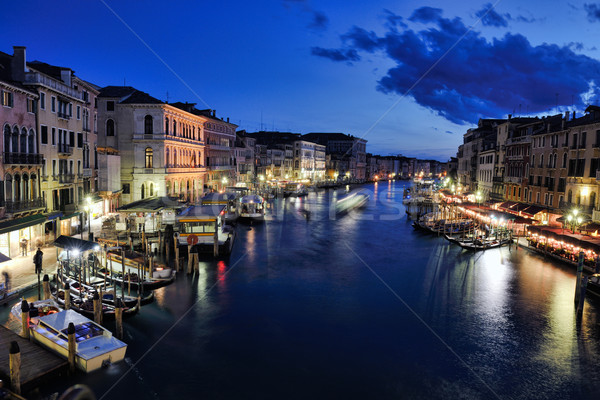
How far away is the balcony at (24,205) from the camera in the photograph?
70.8ft

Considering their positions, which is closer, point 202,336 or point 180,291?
point 202,336

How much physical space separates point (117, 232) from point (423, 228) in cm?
2808

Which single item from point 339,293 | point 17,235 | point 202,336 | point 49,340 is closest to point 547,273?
point 339,293

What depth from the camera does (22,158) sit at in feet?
75.3

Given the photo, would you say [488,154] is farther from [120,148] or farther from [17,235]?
[17,235]

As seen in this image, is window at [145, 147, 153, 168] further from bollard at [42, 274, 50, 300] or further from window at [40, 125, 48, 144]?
bollard at [42, 274, 50, 300]

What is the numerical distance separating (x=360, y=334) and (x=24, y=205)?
1866 cm

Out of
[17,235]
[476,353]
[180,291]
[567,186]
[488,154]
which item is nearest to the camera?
[476,353]

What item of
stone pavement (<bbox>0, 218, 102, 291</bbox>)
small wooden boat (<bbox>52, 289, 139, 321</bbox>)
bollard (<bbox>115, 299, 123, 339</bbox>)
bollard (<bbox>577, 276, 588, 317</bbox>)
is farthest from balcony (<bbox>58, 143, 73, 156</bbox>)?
bollard (<bbox>577, 276, 588, 317</bbox>)

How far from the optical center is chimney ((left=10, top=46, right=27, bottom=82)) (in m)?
23.2

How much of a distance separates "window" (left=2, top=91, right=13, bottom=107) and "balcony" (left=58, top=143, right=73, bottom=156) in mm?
5306

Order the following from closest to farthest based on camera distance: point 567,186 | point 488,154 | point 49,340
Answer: point 49,340 < point 567,186 < point 488,154

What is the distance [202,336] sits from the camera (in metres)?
15.9

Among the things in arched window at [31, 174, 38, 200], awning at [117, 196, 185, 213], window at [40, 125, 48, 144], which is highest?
window at [40, 125, 48, 144]
